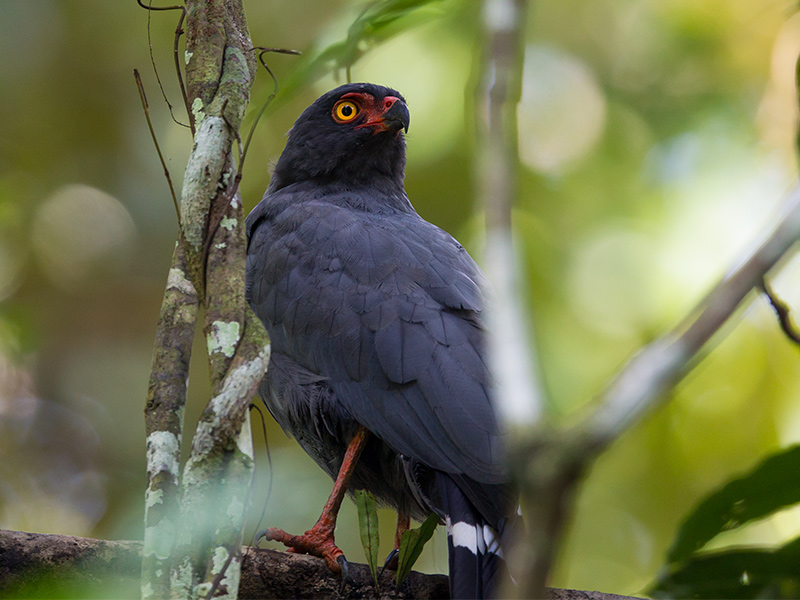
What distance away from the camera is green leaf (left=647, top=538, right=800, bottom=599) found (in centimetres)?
202

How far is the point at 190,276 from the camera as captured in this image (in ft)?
8.91

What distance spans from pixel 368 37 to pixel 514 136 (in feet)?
4.05

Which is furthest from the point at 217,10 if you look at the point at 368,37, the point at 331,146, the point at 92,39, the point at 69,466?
the point at 92,39

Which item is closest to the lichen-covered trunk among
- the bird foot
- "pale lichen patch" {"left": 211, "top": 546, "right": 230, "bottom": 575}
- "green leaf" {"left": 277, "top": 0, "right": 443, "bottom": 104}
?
"pale lichen patch" {"left": 211, "top": 546, "right": 230, "bottom": 575}

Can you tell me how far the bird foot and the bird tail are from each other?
492 mm

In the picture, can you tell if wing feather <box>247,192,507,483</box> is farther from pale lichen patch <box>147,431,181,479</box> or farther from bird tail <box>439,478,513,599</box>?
pale lichen patch <box>147,431,181,479</box>

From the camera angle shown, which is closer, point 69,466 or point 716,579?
point 716,579

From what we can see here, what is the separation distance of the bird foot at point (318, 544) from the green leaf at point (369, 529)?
18 centimetres

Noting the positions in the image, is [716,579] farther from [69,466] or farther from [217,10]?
[69,466]

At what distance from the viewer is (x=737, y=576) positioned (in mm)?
2061

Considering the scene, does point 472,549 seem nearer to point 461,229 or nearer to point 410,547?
point 410,547

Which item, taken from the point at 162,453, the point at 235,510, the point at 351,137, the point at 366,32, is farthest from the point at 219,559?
the point at 351,137

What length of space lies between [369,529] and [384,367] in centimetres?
74

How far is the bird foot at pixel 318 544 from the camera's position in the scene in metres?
3.35
